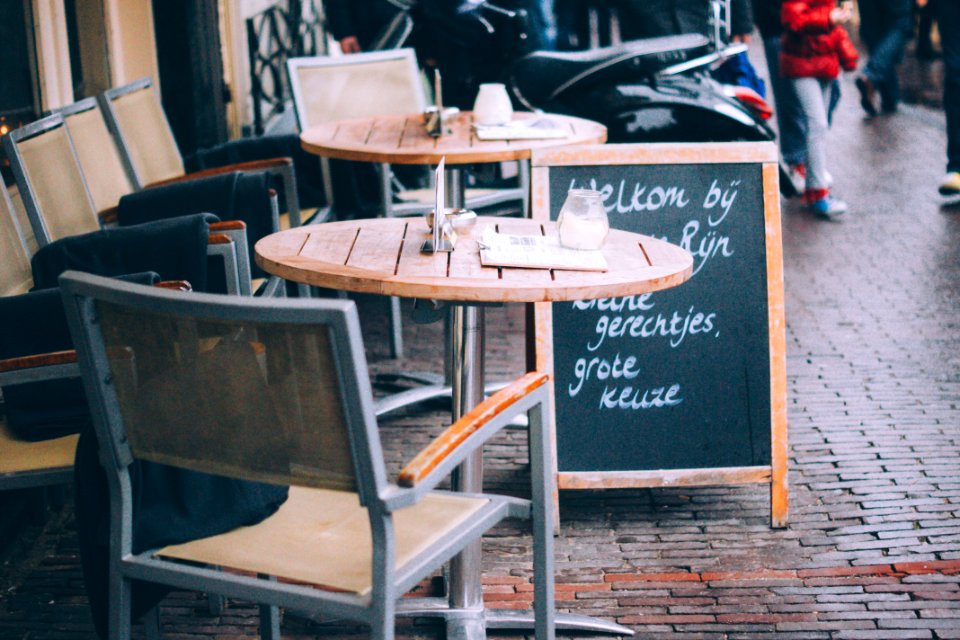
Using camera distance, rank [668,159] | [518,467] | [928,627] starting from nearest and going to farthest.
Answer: [928,627]
[668,159]
[518,467]

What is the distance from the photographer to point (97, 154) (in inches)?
171

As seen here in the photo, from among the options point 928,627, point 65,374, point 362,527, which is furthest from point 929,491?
point 65,374

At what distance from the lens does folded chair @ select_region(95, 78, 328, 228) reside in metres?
4.49

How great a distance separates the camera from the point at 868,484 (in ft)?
12.5

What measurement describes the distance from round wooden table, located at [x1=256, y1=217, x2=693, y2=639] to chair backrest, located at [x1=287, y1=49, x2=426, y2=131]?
2330 millimetres

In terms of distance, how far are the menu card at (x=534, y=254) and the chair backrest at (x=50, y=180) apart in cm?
152

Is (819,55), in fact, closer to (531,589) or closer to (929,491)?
(929,491)

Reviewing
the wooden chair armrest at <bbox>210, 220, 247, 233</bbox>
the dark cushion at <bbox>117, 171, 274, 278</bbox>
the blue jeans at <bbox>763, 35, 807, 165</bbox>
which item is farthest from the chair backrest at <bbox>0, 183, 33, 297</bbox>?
the blue jeans at <bbox>763, 35, 807, 165</bbox>

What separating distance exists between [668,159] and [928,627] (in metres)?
1.42

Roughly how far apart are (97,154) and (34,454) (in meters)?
1.94

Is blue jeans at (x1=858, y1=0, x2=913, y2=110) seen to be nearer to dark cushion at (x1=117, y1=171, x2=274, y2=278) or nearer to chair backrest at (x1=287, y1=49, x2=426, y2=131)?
chair backrest at (x1=287, y1=49, x2=426, y2=131)

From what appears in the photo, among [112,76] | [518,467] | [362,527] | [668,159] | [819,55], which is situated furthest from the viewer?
[819,55]

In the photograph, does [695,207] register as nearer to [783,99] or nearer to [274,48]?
[783,99]

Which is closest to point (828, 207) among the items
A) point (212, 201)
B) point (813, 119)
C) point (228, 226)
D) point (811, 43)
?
point (813, 119)
